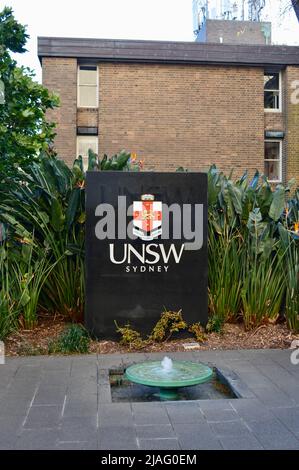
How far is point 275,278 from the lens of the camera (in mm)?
7738

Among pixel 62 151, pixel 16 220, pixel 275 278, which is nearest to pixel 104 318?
pixel 16 220

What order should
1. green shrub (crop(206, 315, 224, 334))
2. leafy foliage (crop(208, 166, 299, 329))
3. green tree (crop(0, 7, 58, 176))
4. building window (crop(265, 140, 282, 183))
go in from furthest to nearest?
1. building window (crop(265, 140, 282, 183))
2. leafy foliage (crop(208, 166, 299, 329))
3. green shrub (crop(206, 315, 224, 334))
4. green tree (crop(0, 7, 58, 176))

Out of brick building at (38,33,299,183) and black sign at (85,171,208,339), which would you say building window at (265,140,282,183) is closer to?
brick building at (38,33,299,183)

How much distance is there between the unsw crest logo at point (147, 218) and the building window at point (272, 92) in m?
18.5

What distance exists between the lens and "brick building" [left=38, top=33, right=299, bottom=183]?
73.9 feet

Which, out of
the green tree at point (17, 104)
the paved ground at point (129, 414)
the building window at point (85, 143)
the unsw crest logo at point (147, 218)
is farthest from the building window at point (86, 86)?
the paved ground at point (129, 414)

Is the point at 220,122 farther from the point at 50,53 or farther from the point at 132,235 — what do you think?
the point at 132,235

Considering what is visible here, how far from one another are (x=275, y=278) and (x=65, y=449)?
15.3 feet

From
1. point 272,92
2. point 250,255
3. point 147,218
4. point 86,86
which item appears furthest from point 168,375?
point 272,92

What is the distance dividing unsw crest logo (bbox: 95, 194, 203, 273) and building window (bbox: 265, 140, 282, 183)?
57.9 ft

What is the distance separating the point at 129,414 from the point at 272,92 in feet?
72.6

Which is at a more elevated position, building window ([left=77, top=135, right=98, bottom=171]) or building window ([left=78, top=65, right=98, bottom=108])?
building window ([left=78, top=65, right=98, bottom=108])

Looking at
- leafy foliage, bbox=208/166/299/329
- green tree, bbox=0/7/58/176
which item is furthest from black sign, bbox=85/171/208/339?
green tree, bbox=0/7/58/176

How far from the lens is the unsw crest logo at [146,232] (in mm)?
7156
